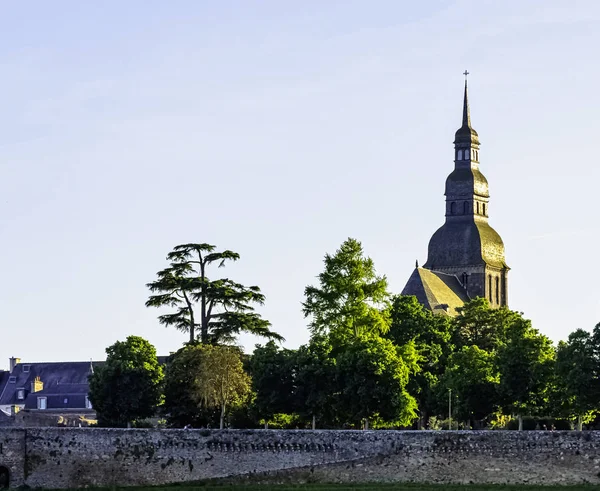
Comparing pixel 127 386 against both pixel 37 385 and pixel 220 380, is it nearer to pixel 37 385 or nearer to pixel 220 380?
pixel 220 380

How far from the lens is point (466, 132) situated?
5679 inches

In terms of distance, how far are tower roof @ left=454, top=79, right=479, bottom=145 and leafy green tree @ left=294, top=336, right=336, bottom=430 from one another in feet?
232

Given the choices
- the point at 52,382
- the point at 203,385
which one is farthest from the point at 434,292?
the point at 203,385

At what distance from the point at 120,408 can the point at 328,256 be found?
41.3ft

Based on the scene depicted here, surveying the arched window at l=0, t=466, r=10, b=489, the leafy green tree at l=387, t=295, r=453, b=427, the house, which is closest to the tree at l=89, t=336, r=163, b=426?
the arched window at l=0, t=466, r=10, b=489

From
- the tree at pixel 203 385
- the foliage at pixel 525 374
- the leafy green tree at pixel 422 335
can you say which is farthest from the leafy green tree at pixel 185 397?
the foliage at pixel 525 374

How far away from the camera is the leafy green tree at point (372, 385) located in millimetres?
72750

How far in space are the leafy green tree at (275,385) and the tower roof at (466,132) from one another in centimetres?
7089

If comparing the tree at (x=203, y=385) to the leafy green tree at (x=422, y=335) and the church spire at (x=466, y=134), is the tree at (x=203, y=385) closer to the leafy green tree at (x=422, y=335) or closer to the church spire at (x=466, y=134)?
the leafy green tree at (x=422, y=335)

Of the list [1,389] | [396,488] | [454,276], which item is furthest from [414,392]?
[454,276]

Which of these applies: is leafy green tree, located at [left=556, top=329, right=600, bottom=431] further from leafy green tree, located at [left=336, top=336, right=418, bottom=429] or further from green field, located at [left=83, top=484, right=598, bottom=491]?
green field, located at [left=83, top=484, right=598, bottom=491]

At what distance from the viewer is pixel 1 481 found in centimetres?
6919

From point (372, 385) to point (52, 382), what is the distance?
3565 cm

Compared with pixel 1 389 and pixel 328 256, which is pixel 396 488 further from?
pixel 1 389
